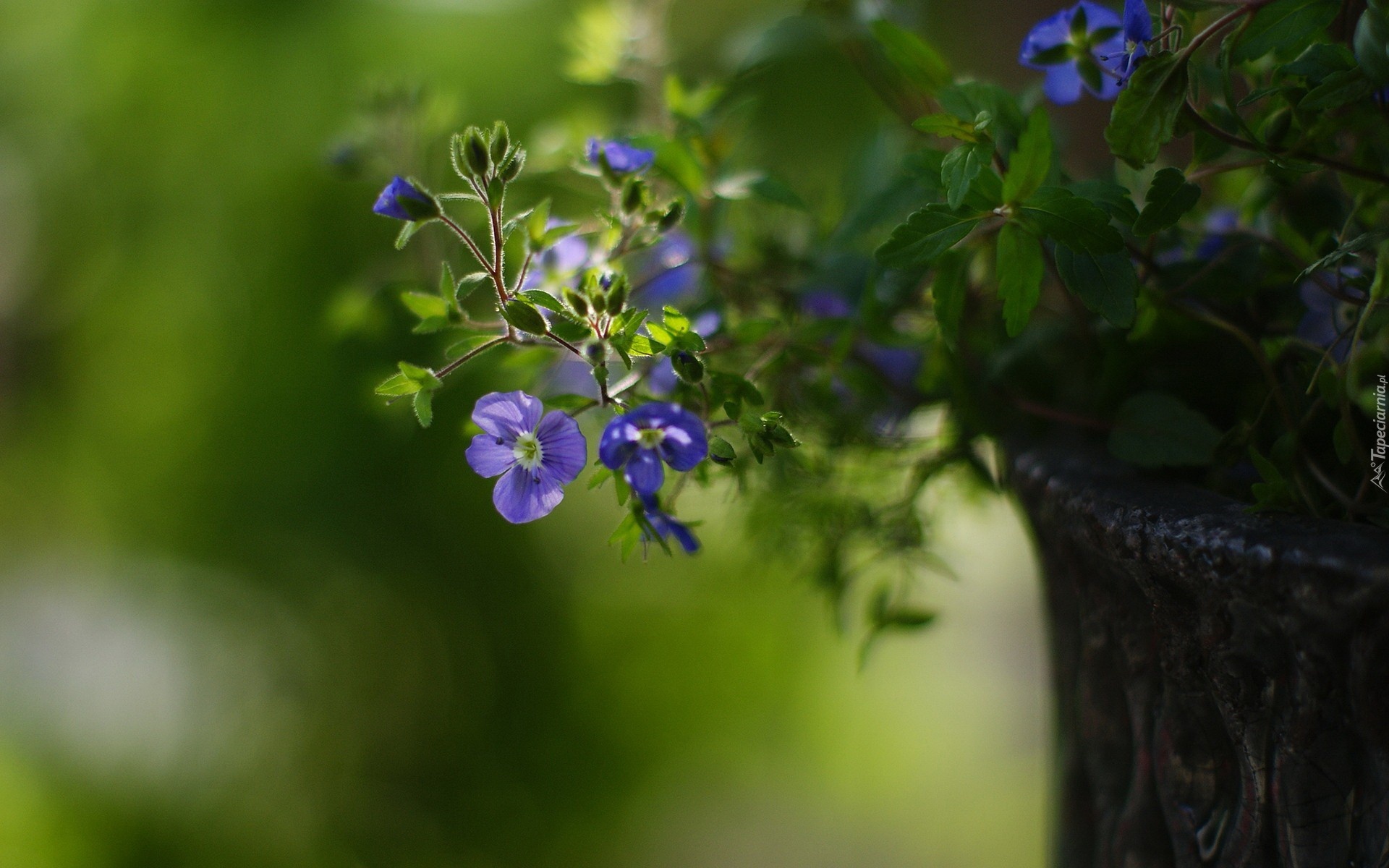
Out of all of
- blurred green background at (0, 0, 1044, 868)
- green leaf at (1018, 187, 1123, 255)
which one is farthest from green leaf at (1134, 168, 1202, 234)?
blurred green background at (0, 0, 1044, 868)

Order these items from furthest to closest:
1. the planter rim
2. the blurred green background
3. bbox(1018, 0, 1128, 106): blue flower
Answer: the blurred green background, bbox(1018, 0, 1128, 106): blue flower, the planter rim

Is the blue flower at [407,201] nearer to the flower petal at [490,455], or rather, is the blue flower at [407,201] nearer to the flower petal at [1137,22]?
the flower petal at [490,455]

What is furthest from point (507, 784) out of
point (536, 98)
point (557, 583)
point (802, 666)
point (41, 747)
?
point (536, 98)

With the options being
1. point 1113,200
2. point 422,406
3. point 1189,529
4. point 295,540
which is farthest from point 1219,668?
point 295,540

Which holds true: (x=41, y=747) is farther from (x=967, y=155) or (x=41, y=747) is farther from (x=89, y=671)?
(x=967, y=155)

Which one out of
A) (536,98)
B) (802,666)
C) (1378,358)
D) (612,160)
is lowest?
(1378,358)

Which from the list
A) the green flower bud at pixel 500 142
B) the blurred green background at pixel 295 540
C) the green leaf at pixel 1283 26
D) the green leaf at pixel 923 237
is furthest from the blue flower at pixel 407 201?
the blurred green background at pixel 295 540

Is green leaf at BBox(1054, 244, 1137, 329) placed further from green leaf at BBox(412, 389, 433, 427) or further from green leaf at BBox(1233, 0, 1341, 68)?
green leaf at BBox(412, 389, 433, 427)

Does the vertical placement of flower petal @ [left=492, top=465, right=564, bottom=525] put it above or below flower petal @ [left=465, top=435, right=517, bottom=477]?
below
